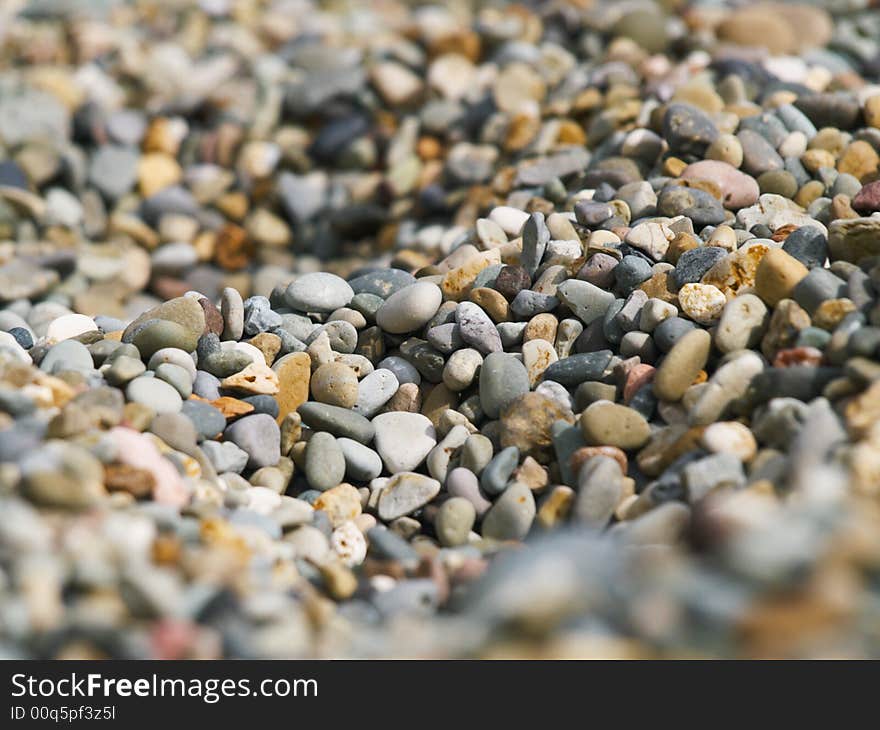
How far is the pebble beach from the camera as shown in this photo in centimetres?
116

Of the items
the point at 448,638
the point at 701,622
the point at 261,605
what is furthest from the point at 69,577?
the point at 701,622

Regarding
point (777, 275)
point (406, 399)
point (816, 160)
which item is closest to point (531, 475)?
point (406, 399)

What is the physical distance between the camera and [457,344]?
5.89 ft

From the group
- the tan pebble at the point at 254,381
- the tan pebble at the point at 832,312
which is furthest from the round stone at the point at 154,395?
the tan pebble at the point at 832,312

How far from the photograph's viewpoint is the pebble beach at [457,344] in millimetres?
1162

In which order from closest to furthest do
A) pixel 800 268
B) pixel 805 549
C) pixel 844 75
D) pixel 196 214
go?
pixel 805 549, pixel 800 268, pixel 844 75, pixel 196 214

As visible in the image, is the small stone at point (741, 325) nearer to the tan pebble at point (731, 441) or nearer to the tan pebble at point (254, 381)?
the tan pebble at point (731, 441)

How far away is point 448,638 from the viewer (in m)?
1.17

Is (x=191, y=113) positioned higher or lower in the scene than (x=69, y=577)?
higher

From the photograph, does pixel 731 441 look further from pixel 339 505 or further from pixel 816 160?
pixel 816 160

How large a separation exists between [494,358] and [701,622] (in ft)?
2.39

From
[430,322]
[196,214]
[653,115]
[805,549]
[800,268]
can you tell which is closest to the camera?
[805,549]

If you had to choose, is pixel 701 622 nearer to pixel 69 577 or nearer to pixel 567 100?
pixel 69 577

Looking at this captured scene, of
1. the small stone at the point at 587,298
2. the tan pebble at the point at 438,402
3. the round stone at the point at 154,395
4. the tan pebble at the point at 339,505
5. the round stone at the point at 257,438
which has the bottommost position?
the tan pebble at the point at 339,505
